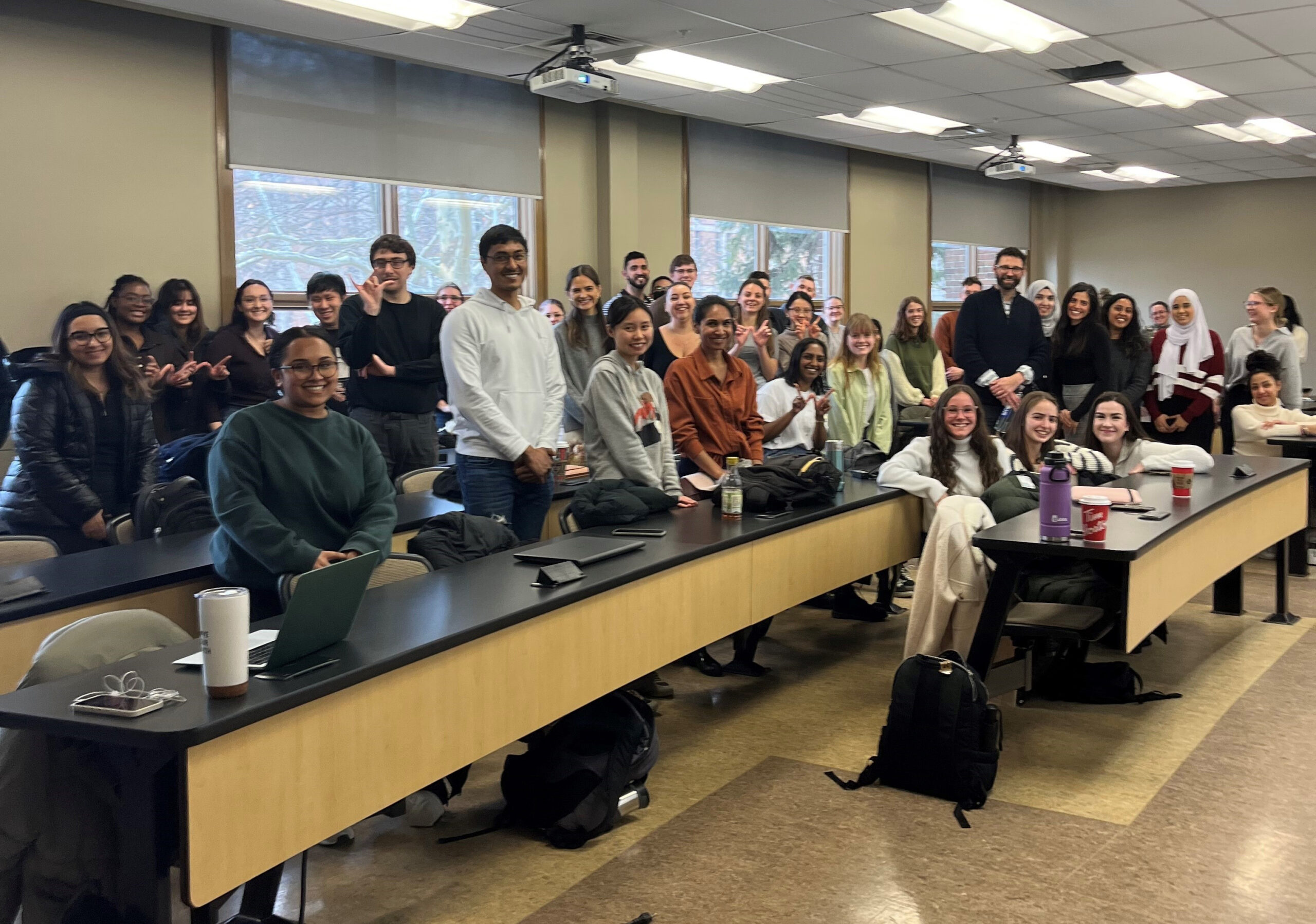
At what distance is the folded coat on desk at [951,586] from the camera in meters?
3.58

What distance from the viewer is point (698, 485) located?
4.23m

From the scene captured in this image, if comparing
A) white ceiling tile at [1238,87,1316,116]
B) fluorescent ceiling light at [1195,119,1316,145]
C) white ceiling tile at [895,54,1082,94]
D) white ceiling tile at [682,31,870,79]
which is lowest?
white ceiling tile at [682,31,870,79]

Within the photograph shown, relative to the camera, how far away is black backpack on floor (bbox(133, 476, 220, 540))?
3688 millimetres

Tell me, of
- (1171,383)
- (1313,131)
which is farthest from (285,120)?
(1313,131)

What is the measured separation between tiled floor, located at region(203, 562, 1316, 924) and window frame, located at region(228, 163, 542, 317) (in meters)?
2.88

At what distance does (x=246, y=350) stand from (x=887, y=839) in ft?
12.3

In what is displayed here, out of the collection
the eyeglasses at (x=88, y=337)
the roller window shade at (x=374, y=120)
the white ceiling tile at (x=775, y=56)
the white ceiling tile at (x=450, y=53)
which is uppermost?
the white ceiling tile at (x=775, y=56)

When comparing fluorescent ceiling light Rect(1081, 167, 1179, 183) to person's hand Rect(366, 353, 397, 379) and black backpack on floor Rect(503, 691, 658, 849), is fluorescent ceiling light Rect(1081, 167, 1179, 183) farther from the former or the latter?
black backpack on floor Rect(503, 691, 658, 849)

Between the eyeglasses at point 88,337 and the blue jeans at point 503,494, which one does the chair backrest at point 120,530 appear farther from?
the blue jeans at point 503,494

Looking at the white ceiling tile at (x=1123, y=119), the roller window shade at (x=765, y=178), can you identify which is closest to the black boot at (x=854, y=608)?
the roller window shade at (x=765, y=178)

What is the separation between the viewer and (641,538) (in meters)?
3.43

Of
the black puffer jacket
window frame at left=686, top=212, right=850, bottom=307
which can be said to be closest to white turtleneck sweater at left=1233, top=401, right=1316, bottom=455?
window frame at left=686, top=212, right=850, bottom=307

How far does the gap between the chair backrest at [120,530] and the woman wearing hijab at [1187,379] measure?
5.77 meters

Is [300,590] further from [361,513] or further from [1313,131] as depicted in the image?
[1313,131]
